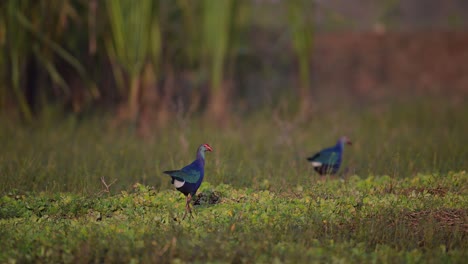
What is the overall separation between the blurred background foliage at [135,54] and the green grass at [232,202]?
886 mm

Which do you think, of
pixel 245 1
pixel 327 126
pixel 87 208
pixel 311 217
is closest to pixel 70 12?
pixel 245 1

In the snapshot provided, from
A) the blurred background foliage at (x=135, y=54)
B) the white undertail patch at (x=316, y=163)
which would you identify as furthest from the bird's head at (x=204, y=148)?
the blurred background foliage at (x=135, y=54)

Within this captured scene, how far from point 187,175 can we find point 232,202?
1.77ft

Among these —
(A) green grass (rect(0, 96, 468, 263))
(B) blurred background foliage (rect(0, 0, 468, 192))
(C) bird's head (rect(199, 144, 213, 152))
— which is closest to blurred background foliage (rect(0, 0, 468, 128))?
(B) blurred background foliage (rect(0, 0, 468, 192))

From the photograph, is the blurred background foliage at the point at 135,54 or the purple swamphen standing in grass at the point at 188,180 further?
the blurred background foliage at the point at 135,54

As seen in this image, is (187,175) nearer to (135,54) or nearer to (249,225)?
(249,225)

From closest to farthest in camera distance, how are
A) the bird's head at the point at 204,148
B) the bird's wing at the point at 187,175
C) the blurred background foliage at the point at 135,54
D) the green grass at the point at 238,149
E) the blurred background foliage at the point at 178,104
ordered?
the bird's wing at the point at 187,175 → the bird's head at the point at 204,148 → the green grass at the point at 238,149 → the blurred background foliage at the point at 178,104 → the blurred background foliage at the point at 135,54

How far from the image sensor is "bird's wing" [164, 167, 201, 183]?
19.0ft

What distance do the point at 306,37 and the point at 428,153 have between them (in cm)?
390

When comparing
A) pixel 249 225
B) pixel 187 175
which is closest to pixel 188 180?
pixel 187 175

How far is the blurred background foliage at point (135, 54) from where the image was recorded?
10383mm

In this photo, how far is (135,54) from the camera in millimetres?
10477

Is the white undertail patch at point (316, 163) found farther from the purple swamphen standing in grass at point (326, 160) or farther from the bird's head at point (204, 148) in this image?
the bird's head at point (204, 148)

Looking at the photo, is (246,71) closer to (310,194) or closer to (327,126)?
(327,126)
